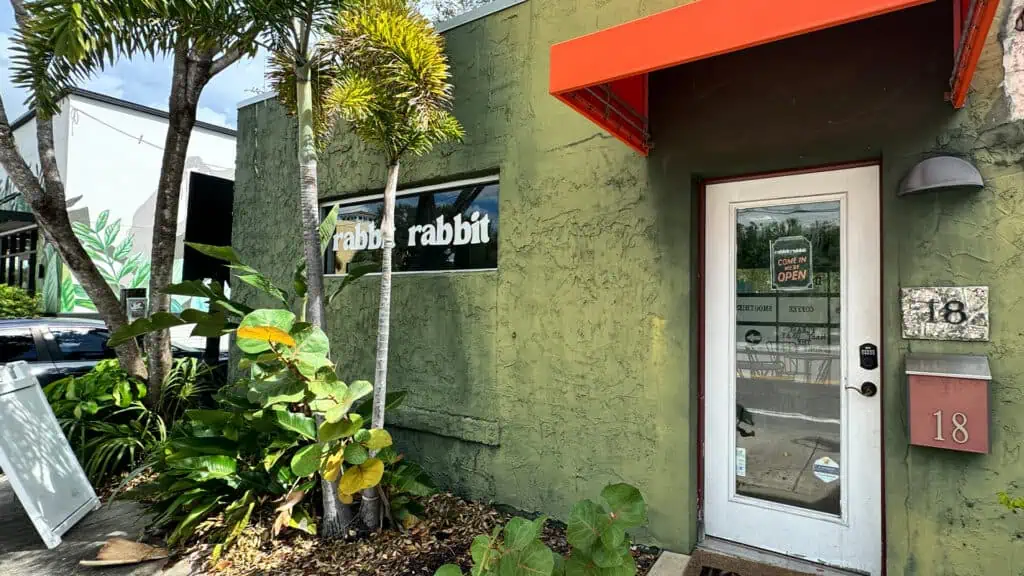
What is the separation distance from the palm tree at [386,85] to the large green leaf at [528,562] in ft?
5.36

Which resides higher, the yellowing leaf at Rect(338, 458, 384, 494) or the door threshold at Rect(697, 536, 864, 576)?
the yellowing leaf at Rect(338, 458, 384, 494)

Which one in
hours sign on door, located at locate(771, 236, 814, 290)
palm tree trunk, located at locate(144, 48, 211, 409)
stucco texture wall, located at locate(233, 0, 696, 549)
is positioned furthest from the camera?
palm tree trunk, located at locate(144, 48, 211, 409)

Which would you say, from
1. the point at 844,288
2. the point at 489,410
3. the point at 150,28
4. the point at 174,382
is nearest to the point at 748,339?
the point at 844,288

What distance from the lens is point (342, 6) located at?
3.69m

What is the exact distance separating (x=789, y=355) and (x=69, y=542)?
5.34 metres

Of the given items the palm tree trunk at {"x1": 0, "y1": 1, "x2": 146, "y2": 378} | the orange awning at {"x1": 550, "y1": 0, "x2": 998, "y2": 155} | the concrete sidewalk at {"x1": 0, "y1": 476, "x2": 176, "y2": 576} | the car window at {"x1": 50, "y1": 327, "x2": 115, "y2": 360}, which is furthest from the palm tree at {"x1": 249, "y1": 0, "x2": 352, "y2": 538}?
the car window at {"x1": 50, "y1": 327, "x2": 115, "y2": 360}

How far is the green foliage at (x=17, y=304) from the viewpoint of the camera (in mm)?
14023

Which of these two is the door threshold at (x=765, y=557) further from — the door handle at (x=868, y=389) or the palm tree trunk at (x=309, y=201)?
the palm tree trunk at (x=309, y=201)

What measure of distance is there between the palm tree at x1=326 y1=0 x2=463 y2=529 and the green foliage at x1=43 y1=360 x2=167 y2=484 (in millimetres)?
3197

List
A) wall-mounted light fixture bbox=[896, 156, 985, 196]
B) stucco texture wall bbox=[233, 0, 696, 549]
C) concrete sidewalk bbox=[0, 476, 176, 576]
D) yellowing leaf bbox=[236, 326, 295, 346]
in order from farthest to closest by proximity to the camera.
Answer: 1. concrete sidewalk bbox=[0, 476, 176, 576]
2. stucco texture wall bbox=[233, 0, 696, 549]
3. yellowing leaf bbox=[236, 326, 295, 346]
4. wall-mounted light fixture bbox=[896, 156, 985, 196]

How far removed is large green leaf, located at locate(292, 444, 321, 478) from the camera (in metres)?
3.36

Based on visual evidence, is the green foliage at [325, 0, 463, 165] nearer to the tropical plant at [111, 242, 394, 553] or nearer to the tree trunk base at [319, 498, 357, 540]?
the tropical plant at [111, 242, 394, 553]

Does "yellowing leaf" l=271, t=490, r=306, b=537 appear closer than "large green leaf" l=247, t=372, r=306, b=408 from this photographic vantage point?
No

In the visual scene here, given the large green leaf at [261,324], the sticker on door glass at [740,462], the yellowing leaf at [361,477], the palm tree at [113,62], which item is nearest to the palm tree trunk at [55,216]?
the palm tree at [113,62]
